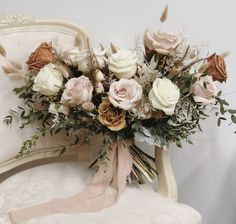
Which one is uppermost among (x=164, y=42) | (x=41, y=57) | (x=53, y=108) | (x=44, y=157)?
(x=164, y=42)

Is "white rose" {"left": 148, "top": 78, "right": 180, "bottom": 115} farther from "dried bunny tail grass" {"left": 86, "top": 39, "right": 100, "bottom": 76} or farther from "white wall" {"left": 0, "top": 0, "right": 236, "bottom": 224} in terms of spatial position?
"white wall" {"left": 0, "top": 0, "right": 236, "bottom": 224}

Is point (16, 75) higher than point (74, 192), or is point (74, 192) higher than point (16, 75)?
point (16, 75)

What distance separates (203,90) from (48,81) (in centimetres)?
44

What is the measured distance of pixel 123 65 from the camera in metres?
1.08

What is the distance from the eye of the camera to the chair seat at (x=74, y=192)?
1.02m

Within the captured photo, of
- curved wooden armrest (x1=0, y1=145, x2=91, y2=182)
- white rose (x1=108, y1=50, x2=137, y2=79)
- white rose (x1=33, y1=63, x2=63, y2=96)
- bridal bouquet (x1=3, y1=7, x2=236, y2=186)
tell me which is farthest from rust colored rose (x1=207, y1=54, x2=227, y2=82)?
curved wooden armrest (x1=0, y1=145, x2=91, y2=182)

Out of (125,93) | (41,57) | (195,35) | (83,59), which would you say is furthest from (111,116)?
(195,35)

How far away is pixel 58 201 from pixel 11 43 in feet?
1.75

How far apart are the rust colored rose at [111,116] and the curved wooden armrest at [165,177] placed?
19 cm

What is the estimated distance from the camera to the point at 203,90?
108cm

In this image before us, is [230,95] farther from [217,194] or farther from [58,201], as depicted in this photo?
[58,201]

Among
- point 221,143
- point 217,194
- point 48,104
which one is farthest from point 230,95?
point 48,104

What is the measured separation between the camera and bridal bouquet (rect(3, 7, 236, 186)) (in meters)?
1.07

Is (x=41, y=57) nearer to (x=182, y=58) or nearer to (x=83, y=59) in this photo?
(x=83, y=59)
